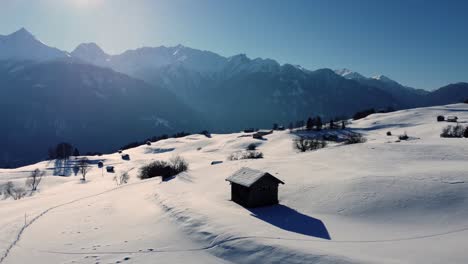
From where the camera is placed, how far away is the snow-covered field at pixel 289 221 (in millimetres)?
18766

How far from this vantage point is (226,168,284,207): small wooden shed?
99.0 ft

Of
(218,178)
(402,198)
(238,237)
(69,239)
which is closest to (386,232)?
(402,198)

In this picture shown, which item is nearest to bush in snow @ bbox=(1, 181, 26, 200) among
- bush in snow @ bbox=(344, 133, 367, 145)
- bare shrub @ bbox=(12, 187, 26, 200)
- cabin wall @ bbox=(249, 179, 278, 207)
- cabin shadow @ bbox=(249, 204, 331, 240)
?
bare shrub @ bbox=(12, 187, 26, 200)

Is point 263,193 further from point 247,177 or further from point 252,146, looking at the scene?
point 252,146

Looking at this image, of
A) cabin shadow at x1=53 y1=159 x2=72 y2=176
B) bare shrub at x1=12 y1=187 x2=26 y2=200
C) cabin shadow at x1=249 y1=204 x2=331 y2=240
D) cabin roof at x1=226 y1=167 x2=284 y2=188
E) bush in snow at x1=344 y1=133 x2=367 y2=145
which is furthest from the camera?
cabin shadow at x1=53 y1=159 x2=72 y2=176

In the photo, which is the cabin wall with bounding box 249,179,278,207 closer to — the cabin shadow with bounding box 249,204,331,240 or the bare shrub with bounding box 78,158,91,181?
the cabin shadow with bounding box 249,204,331,240

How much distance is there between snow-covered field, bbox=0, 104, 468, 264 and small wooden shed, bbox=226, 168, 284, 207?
1101mm

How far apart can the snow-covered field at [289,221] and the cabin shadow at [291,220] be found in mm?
84

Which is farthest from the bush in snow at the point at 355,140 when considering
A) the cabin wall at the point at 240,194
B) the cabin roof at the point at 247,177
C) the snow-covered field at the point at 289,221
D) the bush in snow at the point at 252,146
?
the cabin wall at the point at 240,194

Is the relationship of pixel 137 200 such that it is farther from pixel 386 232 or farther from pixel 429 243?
pixel 429 243

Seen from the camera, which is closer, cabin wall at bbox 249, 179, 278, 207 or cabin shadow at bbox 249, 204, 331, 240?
cabin shadow at bbox 249, 204, 331, 240

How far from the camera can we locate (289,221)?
2559 centimetres

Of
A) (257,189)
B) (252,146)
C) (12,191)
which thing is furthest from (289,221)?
(252,146)

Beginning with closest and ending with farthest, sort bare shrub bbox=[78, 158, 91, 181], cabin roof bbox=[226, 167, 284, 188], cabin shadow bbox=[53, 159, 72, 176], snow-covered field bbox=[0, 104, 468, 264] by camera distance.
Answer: snow-covered field bbox=[0, 104, 468, 264] < cabin roof bbox=[226, 167, 284, 188] < bare shrub bbox=[78, 158, 91, 181] < cabin shadow bbox=[53, 159, 72, 176]
